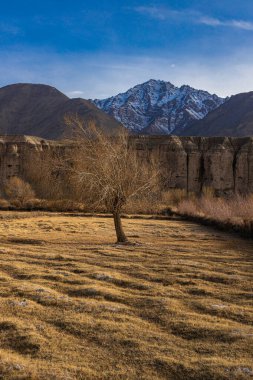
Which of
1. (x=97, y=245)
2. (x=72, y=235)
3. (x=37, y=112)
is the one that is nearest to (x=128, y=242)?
(x=97, y=245)

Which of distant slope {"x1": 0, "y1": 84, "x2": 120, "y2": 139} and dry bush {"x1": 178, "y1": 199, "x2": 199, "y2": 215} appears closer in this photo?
dry bush {"x1": 178, "y1": 199, "x2": 199, "y2": 215}

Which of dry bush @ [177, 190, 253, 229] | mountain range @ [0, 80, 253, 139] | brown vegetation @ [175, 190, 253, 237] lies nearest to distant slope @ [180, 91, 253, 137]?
mountain range @ [0, 80, 253, 139]

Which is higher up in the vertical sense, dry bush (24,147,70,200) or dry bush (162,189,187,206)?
dry bush (24,147,70,200)

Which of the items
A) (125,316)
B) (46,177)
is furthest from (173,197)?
(125,316)

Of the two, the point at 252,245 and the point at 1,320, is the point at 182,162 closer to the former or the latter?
the point at 252,245

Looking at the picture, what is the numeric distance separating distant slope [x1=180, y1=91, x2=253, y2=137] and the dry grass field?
10011 centimetres

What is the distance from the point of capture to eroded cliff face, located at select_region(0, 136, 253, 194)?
2147 inches

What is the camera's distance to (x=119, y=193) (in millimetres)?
16484

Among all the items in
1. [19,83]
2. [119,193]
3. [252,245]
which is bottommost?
[252,245]

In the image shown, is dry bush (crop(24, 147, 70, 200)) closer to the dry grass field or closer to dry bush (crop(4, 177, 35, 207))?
dry bush (crop(4, 177, 35, 207))

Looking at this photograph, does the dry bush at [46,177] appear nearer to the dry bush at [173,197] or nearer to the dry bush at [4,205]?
Answer: the dry bush at [4,205]

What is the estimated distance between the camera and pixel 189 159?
57.3m

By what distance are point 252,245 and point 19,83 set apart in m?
137

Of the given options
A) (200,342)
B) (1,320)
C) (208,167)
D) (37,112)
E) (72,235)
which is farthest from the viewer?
(37,112)
